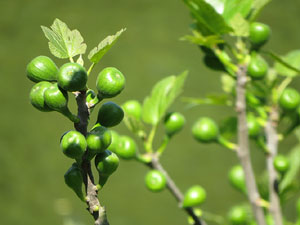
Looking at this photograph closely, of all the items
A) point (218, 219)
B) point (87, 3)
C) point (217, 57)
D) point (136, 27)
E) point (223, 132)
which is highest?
point (87, 3)

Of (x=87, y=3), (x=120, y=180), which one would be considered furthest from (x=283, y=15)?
(x=120, y=180)

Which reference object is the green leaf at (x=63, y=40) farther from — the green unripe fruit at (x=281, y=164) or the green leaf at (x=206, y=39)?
the green unripe fruit at (x=281, y=164)

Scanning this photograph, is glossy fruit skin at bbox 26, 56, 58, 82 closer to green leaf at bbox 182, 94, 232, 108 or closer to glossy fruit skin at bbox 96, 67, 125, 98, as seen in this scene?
glossy fruit skin at bbox 96, 67, 125, 98

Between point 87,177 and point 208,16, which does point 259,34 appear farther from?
point 87,177

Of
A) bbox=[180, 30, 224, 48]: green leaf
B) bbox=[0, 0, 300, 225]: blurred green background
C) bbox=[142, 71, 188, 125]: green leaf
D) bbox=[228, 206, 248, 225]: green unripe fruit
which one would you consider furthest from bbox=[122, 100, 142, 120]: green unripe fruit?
bbox=[0, 0, 300, 225]: blurred green background

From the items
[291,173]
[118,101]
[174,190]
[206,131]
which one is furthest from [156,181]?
[118,101]

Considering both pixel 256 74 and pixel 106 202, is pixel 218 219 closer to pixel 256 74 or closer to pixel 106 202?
pixel 256 74

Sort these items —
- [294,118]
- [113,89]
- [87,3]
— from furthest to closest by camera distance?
[87,3]
[294,118]
[113,89]
